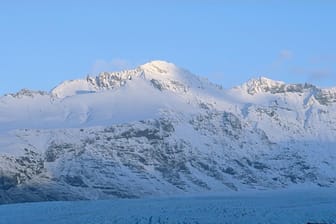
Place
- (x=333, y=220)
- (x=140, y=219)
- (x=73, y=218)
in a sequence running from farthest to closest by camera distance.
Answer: (x=73, y=218) → (x=140, y=219) → (x=333, y=220)

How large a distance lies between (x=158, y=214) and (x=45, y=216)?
17065 millimetres

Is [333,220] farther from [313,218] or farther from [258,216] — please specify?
[258,216]

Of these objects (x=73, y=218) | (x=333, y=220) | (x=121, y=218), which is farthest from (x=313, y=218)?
(x=73, y=218)

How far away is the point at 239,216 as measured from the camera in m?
117

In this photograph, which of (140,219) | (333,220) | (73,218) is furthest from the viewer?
(73,218)

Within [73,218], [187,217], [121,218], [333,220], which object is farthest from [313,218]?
[73,218]

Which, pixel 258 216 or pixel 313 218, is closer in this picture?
pixel 313 218

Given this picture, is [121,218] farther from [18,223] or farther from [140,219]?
[18,223]

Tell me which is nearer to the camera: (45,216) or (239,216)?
(239,216)

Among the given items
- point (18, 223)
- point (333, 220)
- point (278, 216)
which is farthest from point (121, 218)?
point (333, 220)

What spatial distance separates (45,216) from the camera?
130250 mm

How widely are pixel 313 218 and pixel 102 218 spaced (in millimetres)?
28802

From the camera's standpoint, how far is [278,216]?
114 m

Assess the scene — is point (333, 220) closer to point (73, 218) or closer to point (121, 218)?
point (121, 218)
